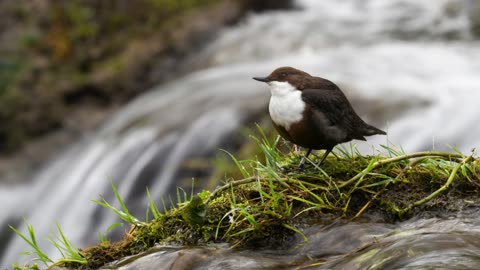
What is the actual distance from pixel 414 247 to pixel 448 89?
221 inches

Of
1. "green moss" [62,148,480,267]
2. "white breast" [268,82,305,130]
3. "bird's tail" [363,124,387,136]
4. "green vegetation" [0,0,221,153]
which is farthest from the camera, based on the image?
"green vegetation" [0,0,221,153]

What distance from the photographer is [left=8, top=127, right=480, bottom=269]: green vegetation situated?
272cm

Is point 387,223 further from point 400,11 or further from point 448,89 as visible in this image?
point 400,11

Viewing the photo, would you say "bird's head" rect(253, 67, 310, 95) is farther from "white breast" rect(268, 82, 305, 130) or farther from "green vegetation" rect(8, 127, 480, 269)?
"green vegetation" rect(8, 127, 480, 269)

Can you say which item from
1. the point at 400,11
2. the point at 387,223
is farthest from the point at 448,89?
the point at 387,223

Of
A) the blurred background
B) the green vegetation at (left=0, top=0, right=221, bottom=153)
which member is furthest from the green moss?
the green vegetation at (left=0, top=0, right=221, bottom=153)

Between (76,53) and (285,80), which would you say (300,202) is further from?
(76,53)

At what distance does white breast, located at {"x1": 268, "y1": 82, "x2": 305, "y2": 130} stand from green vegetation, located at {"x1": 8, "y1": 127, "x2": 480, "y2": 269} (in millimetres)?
158

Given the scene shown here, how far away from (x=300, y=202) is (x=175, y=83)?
762cm

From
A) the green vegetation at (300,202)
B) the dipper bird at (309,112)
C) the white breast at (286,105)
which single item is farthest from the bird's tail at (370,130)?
the white breast at (286,105)

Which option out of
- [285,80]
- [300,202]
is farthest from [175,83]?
[300,202]

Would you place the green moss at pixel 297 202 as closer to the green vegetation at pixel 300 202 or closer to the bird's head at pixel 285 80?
the green vegetation at pixel 300 202

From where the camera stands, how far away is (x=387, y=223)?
273cm

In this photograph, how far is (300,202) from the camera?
284 cm
